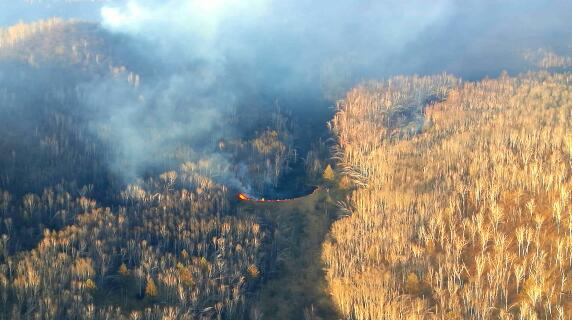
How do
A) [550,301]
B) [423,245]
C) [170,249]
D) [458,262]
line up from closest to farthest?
[550,301] → [458,262] → [423,245] → [170,249]

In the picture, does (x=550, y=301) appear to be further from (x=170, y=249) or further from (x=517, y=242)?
(x=170, y=249)

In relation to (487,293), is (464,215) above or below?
above

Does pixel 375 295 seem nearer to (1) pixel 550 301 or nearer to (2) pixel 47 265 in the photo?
(1) pixel 550 301

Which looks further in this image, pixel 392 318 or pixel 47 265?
pixel 47 265

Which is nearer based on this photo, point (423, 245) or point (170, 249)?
point (423, 245)

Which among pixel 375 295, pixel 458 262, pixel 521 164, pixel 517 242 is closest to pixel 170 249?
pixel 375 295

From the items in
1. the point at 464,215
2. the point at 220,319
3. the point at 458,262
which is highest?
the point at 464,215

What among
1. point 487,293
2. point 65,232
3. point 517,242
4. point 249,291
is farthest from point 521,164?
point 65,232

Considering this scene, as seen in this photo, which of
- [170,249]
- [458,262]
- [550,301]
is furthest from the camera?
[170,249]

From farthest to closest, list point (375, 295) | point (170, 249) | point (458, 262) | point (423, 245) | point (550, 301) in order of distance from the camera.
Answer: point (170, 249) → point (423, 245) → point (458, 262) → point (375, 295) → point (550, 301)
